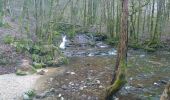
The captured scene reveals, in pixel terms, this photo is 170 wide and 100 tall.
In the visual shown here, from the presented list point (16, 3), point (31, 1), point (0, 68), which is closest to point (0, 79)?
point (0, 68)

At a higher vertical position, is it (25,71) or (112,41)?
(112,41)

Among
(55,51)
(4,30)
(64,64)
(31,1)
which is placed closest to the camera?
(64,64)

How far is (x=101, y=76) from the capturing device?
630 inches

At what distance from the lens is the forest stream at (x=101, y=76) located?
1328 centimetres

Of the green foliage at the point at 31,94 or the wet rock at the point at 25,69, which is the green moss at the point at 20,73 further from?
the green foliage at the point at 31,94

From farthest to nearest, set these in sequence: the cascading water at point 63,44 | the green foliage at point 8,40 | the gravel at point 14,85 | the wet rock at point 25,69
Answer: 1. the cascading water at point 63,44
2. the green foliage at point 8,40
3. the wet rock at point 25,69
4. the gravel at point 14,85

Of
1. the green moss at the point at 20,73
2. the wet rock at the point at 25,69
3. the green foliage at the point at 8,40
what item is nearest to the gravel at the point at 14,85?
the green moss at the point at 20,73

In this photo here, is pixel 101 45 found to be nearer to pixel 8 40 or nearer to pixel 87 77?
pixel 8 40

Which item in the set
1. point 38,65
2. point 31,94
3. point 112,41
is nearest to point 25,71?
point 38,65

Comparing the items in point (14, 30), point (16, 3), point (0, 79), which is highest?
point (16, 3)

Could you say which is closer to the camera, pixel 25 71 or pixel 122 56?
pixel 122 56

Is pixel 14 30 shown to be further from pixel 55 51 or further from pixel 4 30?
pixel 55 51

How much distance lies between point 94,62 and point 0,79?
576cm

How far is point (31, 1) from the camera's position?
31.3 m
